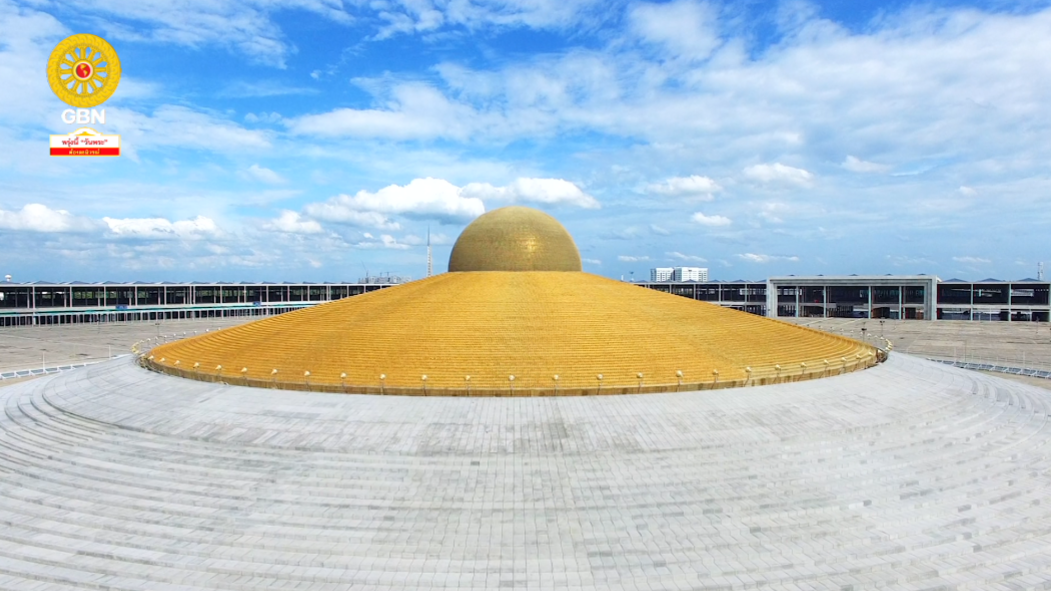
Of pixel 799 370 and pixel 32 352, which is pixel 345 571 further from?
pixel 32 352

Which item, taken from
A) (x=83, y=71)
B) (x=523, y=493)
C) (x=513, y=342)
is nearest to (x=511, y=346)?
(x=513, y=342)

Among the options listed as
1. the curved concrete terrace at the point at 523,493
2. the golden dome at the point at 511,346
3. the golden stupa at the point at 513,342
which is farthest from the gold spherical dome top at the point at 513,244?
the curved concrete terrace at the point at 523,493

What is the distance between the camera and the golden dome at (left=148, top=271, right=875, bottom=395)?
1563 centimetres

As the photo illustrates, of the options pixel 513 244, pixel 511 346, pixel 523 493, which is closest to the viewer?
pixel 523 493

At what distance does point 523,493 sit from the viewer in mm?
10734

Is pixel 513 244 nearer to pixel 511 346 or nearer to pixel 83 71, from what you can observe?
pixel 511 346

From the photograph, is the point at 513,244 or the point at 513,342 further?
the point at 513,244

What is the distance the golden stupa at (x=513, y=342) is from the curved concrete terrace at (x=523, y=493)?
918 mm

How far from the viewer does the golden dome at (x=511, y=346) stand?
15633 mm

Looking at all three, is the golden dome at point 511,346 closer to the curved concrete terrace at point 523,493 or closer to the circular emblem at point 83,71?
the curved concrete terrace at point 523,493

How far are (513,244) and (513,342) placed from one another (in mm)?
7368

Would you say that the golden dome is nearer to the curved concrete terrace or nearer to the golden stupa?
the golden stupa

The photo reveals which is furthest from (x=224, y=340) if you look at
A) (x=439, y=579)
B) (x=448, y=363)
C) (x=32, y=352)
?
(x=32, y=352)

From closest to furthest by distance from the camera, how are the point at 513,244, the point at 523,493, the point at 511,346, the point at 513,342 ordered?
1. the point at 523,493
2. the point at 511,346
3. the point at 513,342
4. the point at 513,244
